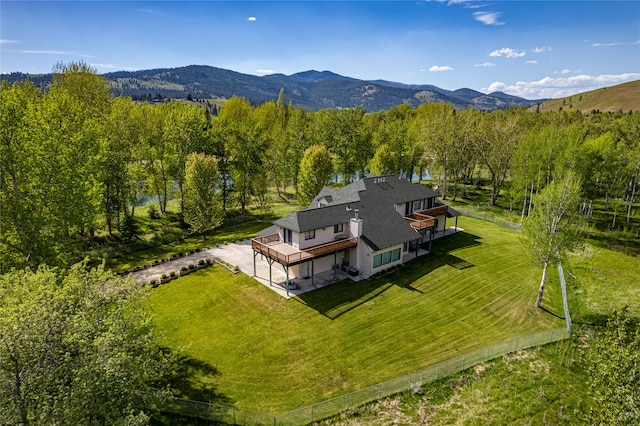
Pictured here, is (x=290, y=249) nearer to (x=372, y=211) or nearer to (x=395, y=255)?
(x=372, y=211)

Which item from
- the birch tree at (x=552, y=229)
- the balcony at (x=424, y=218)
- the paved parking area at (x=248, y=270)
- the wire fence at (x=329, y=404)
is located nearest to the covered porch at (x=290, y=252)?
the paved parking area at (x=248, y=270)

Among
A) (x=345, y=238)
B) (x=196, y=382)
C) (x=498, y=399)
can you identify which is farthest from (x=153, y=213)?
(x=498, y=399)

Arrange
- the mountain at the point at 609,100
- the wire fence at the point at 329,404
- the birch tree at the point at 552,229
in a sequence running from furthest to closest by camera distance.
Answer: the mountain at the point at 609,100 → the birch tree at the point at 552,229 → the wire fence at the point at 329,404

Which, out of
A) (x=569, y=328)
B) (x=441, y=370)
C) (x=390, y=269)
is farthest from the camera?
(x=390, y=269)

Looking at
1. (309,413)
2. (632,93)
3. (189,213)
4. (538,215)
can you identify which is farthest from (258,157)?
(632,93)

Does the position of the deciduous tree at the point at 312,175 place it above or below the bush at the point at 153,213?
above

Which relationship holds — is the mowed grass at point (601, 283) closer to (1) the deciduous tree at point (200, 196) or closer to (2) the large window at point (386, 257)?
(2) the large window at point (386, 257)

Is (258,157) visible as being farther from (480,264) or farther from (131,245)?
(480,264)

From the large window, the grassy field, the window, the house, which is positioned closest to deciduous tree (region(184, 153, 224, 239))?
the house
